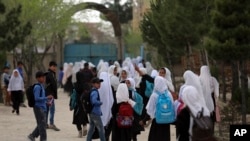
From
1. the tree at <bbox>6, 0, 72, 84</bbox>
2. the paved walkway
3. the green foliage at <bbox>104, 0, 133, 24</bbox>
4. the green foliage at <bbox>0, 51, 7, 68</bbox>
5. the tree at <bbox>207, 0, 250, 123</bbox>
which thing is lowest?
the paved walkway

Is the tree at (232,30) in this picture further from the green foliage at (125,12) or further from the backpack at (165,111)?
the green foliage at (125,12)

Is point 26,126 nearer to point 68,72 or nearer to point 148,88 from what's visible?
point 148,88

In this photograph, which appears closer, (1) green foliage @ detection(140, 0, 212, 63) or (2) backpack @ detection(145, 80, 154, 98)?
(2) backpack @ detection(145, 80, 154, 98)

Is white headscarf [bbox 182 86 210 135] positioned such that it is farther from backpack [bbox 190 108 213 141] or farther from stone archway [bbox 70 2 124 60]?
stone archway [bbox 70 2 124 60]

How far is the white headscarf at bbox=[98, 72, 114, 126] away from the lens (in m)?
13.4

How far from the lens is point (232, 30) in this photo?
474 inches

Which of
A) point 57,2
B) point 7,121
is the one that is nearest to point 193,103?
point 7,121

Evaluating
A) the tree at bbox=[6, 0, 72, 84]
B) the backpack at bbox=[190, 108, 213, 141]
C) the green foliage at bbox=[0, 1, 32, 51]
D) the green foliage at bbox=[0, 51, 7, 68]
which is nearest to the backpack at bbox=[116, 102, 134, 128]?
the backpack at bbox=[190, 108, 213, 141]

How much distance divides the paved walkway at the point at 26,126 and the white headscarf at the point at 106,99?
214 cm

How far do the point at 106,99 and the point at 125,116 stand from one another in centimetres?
140

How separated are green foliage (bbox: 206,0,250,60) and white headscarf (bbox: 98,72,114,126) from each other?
100 inches

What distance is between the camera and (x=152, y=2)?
26.3 m

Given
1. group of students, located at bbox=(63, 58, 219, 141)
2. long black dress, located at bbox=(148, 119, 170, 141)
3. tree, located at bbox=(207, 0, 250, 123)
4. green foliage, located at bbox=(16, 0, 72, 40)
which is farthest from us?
green foliage, located at bbox=(16, 0, 72, 40)

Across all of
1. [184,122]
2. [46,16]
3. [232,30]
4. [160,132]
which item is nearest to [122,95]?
[160,132]
